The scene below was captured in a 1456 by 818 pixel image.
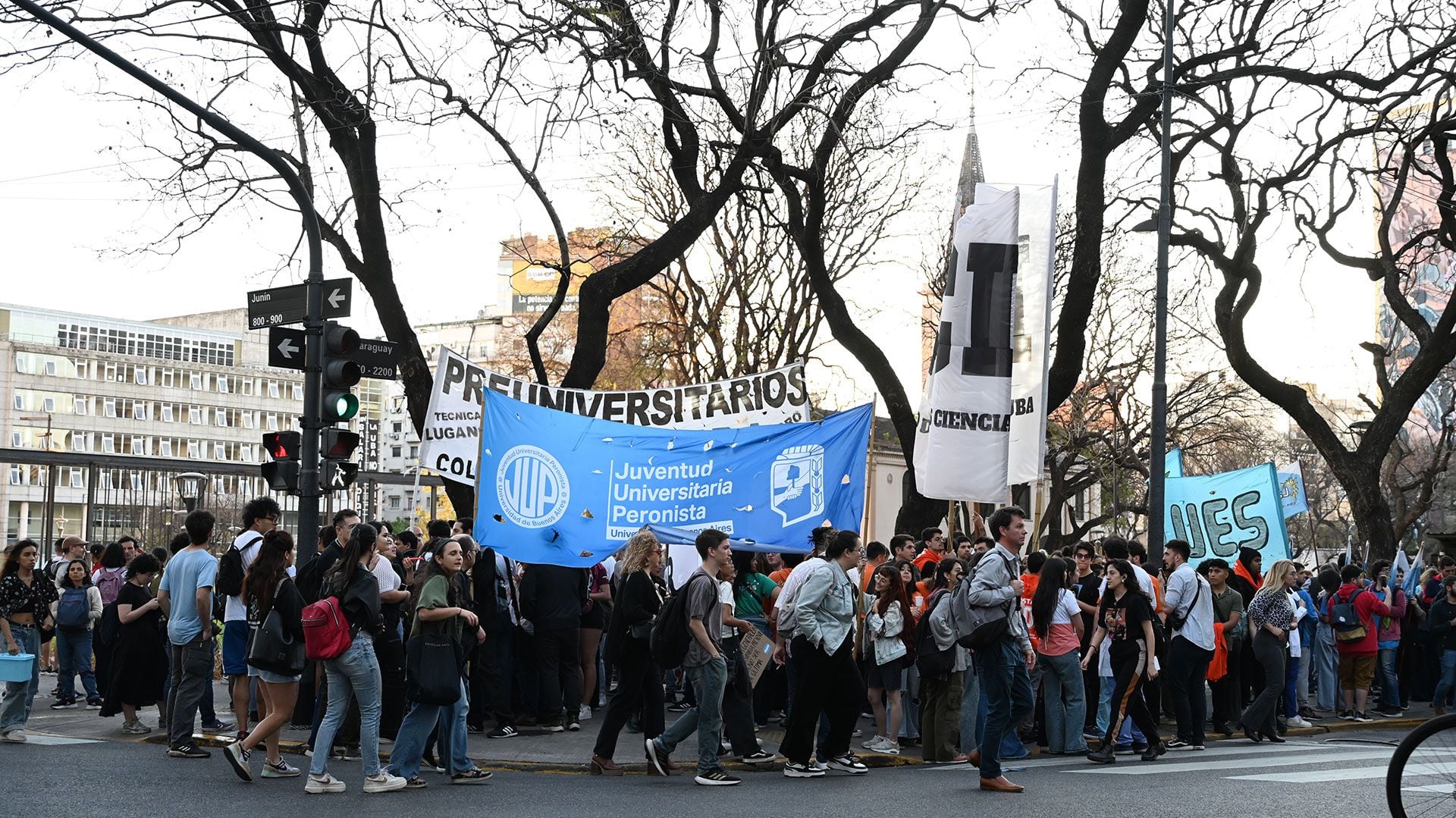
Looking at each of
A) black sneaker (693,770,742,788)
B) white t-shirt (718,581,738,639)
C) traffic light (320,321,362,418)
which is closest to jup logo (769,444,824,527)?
white t-shirt (718,581,738,639)

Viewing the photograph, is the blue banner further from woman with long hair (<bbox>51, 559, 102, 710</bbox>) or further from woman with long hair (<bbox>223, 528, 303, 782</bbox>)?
woman with long hair (<bbox>51, 559, 102, 710</bbox>)

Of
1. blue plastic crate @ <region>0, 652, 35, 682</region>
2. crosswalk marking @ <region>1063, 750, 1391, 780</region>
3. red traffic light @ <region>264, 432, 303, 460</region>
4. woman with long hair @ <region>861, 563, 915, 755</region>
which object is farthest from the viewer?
red traffic light @ <region>264, 432, 303, 460</region>

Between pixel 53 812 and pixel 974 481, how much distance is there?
8895mm

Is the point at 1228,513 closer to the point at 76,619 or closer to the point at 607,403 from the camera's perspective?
the point at 607,403

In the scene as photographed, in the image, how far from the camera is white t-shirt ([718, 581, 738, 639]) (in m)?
12.4

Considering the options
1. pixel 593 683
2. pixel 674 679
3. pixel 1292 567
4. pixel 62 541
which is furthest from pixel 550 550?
pixel 1292 567

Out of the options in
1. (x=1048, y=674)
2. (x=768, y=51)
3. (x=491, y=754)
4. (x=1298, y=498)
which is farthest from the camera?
(x=1298, y=498)

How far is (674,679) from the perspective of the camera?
15.6m

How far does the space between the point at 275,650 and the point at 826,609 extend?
378 centimetres

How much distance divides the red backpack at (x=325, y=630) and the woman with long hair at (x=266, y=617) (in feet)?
→ 1.03

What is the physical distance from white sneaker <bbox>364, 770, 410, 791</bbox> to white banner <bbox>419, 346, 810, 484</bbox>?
19.3 ft

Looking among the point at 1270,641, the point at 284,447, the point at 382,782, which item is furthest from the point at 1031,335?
the point at 382,782

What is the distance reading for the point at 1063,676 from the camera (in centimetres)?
1264

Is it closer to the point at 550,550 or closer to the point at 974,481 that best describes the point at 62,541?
the point at 550,550
